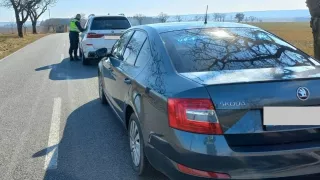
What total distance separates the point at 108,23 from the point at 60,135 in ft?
24.8

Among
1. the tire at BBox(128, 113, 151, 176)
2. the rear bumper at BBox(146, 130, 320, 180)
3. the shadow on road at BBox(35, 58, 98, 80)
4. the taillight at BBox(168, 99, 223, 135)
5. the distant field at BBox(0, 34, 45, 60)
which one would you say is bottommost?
the distant field at BBox(0, 34, 45, 60)

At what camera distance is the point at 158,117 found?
2898 mm

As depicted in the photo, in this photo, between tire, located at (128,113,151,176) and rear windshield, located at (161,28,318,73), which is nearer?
rear windshield, located at (161,28,318,73)

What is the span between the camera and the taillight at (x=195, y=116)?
98.0 inches

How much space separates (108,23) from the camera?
1199 centimetres

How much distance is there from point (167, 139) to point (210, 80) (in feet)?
1.90

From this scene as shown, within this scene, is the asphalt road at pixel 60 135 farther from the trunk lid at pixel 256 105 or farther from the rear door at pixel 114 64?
the trunk lid at pixel 256 105

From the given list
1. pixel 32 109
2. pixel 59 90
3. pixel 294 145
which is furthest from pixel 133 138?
pixel 59 90

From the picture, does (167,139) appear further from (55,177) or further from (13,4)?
(13,4)

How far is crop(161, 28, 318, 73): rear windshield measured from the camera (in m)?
3.09

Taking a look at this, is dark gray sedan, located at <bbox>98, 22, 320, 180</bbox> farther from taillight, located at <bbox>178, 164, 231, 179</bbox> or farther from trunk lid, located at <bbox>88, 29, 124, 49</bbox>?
trunk lid, located at <bbox>88, 29, 124, 49</bbox>

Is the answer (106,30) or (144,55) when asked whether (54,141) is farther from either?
A: (106,30)

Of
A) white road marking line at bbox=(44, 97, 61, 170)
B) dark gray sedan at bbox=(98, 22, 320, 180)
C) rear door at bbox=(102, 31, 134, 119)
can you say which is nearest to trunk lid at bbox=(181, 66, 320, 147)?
dark gray sedan at bbox=(98, 22, 320, 180)

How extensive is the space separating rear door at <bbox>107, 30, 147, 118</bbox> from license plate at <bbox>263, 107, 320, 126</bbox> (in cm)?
161
